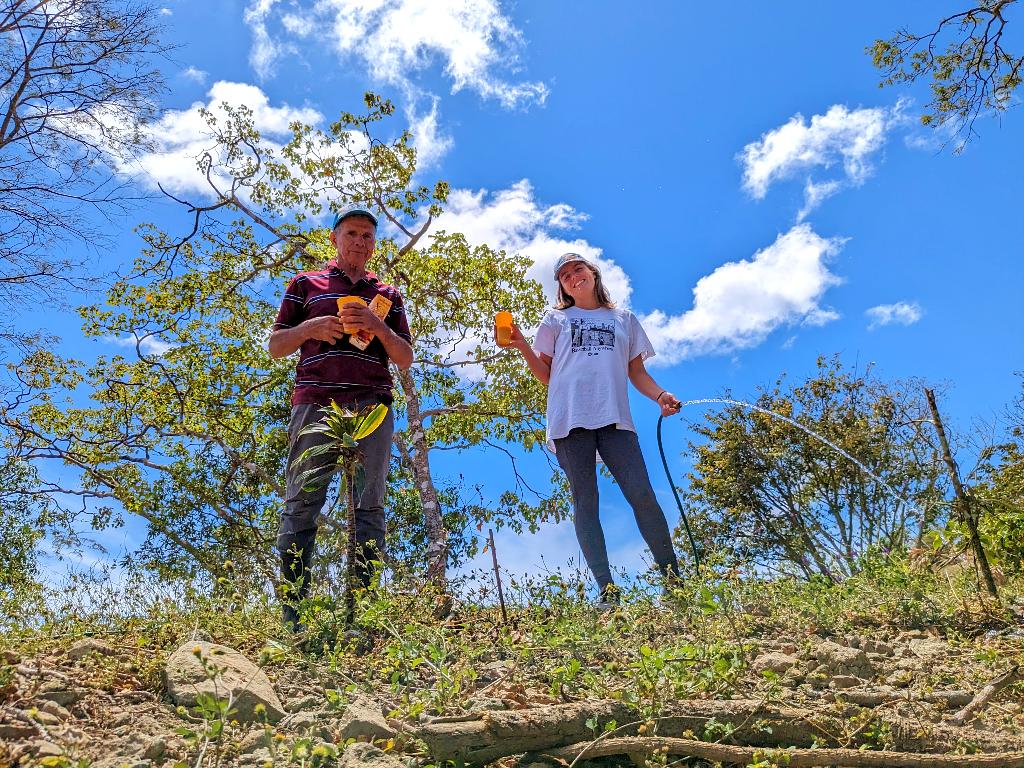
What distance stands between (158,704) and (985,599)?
4002mm

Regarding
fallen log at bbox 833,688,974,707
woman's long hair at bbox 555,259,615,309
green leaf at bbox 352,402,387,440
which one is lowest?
fallen log at bbox 833,688,974,707

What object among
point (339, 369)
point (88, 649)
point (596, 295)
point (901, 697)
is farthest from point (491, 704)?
point (596, 295)

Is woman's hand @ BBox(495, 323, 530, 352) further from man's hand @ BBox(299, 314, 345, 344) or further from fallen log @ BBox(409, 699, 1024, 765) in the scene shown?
fallen log @ BBox(409, 699, 1024, 765)

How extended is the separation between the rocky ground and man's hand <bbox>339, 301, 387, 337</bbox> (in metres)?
1.46

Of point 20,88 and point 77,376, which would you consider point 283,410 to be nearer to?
point 77,376

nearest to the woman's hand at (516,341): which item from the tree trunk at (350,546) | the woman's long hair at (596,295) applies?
the woman's long hair at (596,295)

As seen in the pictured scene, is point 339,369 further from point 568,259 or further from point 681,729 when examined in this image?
point 681,729

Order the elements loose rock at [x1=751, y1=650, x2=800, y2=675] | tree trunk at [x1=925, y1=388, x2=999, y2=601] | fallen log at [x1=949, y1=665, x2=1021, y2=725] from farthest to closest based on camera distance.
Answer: tree trunk at [x1=925, y1=388, x2=999, y2=601] < loose rock at [x1=751, y1=650, x2=800, y2=675] < fallen log at [x1=949, y1=665, x2=1021, y2=725]

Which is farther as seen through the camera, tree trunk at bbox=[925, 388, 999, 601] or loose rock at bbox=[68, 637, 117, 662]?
tree trunk at bbox=[925, 388, 999, 601]

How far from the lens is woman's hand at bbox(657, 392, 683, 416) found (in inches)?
178

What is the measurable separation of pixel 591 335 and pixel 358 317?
1.46m

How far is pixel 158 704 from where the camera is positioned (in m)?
2.61

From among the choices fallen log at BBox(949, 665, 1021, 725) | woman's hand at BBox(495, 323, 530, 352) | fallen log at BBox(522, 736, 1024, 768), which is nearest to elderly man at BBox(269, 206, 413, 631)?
woman's hand at BBox(495, 323, 530, 352)

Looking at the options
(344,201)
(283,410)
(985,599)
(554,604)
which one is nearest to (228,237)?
(344,201)
